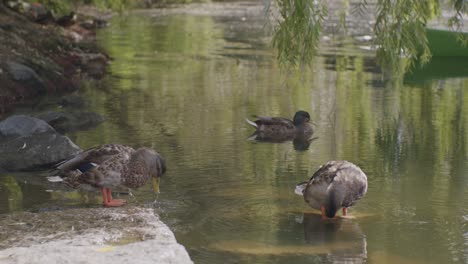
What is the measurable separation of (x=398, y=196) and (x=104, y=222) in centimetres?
394

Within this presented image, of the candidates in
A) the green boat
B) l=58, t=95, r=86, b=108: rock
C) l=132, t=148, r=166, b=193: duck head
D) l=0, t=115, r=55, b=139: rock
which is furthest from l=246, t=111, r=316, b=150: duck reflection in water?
the green boat

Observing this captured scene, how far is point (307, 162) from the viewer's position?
12.9 metres

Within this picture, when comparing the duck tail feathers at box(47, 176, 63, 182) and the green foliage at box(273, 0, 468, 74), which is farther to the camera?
the green foliage at box(273, 0, 468, 74)

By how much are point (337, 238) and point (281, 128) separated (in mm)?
6688

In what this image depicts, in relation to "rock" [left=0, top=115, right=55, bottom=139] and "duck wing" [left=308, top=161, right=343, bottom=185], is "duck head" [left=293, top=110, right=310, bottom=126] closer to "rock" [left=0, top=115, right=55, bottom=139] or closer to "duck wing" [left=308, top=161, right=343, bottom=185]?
"rock" [left=0, top=115, right=55, bottom=139]

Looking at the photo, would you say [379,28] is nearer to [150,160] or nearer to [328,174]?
[328,174]

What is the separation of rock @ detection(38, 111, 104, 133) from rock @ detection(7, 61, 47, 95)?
15.1ft

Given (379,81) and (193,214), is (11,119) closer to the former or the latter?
(193,214)

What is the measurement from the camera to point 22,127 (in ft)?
45.5

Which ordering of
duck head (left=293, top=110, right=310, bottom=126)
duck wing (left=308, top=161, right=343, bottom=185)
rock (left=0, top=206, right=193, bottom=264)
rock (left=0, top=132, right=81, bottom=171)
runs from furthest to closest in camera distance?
1. duck head (left=293, top=110, right=310, bottom=126)
2. rock (left=0, top=132, right=81, bottom=171)
3. duck wing (left=308, top=161, right=343, bottom=185)
4. rock (left=0, top=206, right=193, bottom=264)

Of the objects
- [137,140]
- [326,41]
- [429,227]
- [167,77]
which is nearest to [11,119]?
[137,140]

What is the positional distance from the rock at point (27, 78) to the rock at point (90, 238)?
472 inches

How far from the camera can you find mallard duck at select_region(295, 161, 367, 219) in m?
9.02

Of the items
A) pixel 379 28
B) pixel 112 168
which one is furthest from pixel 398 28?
pixel 112 168
